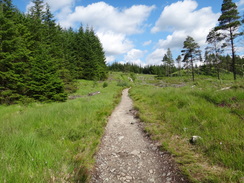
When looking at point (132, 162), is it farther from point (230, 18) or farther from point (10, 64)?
point (230, 18)

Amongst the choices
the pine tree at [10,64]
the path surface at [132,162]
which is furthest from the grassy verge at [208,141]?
the pine tree at [10,64]

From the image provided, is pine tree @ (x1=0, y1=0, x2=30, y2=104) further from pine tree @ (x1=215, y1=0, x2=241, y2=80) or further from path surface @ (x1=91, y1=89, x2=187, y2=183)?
pine tree @ (x1=215, y1=0, x2=241, y2=80)

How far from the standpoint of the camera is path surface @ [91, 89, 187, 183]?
8.75ft

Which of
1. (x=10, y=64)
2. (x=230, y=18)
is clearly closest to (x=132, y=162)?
(x=10, y=64)

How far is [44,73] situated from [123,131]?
549 inches

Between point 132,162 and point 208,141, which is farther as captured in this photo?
point 208,141

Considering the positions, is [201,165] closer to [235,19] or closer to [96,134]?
[96,134]

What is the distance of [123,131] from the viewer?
5.32 meters

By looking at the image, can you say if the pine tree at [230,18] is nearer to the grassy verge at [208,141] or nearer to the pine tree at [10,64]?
the grassy verge at [208,141]

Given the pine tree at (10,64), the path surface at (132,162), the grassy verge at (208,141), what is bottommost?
the path surface at (132,162)

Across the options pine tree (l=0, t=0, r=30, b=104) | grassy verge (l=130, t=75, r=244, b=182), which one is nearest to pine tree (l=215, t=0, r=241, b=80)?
grassy verge (l=130, t=75, r=244, b=182)

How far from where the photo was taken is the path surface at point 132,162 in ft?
8.75

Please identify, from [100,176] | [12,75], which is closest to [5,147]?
[100,176]

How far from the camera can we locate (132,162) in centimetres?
321
